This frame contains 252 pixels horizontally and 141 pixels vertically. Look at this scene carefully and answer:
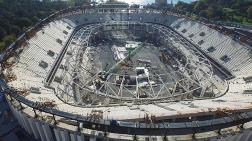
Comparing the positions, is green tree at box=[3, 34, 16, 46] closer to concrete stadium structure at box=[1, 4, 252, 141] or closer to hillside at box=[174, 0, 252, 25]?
concrete stadium structure at box=[1, 4, 252, 141]

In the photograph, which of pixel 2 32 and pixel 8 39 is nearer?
pixel 8 39

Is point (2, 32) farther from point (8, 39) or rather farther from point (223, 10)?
point (223, 10)

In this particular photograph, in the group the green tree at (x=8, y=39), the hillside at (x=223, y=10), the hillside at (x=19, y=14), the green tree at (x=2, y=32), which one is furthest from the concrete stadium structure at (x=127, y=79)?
the hillside at (x=223, y=10)

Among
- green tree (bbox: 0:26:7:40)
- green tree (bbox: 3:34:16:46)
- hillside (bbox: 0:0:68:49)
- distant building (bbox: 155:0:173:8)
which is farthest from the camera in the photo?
distant building (bbox: 155:0:173:8)

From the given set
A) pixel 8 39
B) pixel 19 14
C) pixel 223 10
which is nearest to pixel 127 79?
pixel 8 39

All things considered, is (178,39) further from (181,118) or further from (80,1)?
(80,1)

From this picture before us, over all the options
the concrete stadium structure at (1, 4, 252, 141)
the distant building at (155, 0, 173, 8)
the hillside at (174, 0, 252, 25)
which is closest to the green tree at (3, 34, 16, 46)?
the concrete stadium structure at (1, 4, 252, 141)

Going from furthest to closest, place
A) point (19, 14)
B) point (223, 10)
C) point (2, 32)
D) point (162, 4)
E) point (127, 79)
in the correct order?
point (162, 4), point (223, 10), point (19, 14), point (2, 32), point (127, 79)

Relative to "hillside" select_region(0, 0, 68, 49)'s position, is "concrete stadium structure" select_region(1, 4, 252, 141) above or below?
below
